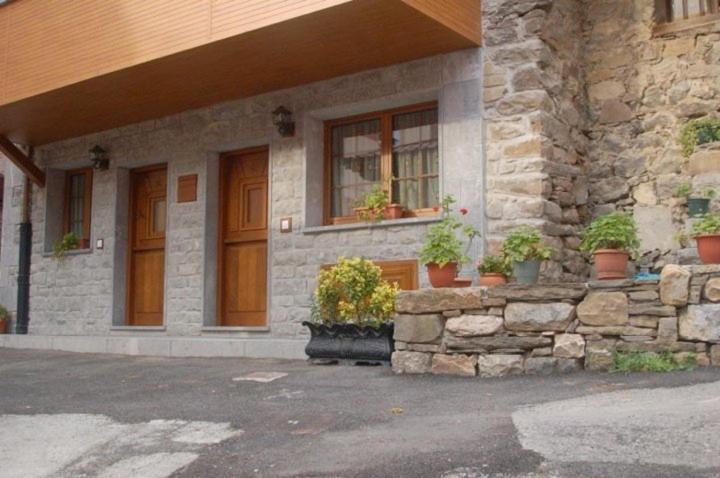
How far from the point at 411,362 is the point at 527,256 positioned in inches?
51.5

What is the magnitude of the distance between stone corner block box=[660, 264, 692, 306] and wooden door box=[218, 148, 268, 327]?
511 centimetres

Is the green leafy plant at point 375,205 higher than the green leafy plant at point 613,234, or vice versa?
the green leafy plant at point 375,205

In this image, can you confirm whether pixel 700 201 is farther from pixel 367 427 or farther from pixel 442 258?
pixel 367 427

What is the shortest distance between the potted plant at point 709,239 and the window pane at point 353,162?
144 inches

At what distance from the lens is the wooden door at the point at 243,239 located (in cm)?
956

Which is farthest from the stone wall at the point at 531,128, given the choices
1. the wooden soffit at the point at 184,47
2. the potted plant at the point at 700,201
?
the potted plant at the point at 700,201

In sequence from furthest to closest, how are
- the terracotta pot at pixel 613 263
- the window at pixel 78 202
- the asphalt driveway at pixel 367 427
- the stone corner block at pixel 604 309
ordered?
→ the window at pixel 78 202 → the terracotta pot at pixel 613 263 → the stone corner block at pixel 604 309 → the asphalt driveway at pixel 367 427

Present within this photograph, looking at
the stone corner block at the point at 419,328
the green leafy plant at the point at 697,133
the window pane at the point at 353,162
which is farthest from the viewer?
the window pane at the point at 353,162

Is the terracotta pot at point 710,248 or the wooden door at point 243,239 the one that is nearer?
the terracotta pot at point 710,248

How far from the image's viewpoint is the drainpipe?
11.7 m

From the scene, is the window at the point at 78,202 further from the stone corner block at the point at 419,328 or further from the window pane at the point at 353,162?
the stone corner block at the point at 419,328

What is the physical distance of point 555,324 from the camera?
5977 mm

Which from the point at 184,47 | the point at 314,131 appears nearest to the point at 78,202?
the point at 314,131

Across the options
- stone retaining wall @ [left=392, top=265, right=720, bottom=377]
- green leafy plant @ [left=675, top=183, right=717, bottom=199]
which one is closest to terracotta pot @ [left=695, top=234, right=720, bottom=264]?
stone retaining wall @ [left=392, top=265, right=720, bottom=377]
